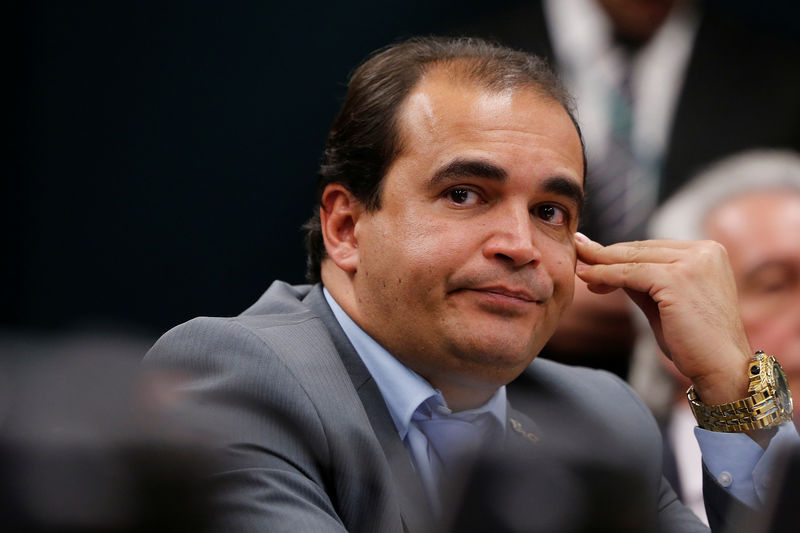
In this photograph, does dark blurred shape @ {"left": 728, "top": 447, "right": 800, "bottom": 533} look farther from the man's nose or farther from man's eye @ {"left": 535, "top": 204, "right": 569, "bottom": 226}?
man's eye @ {"left": 535, "top": 204, "right": 569, "bottom": 226}

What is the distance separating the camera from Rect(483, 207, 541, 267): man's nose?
84.9 inches

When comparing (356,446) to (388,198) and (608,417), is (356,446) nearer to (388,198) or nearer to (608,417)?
(388,198)

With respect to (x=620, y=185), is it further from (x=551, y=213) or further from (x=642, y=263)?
(x=551, y=213)

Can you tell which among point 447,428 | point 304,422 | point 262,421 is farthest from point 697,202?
point 262,421

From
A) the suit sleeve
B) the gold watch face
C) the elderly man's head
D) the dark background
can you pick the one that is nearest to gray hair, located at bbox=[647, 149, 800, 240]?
the elderly man's head

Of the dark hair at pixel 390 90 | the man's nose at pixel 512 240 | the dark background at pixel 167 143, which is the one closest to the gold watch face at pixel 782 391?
the man's nose at pixel 512 240

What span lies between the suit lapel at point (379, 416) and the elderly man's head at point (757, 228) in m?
1.93

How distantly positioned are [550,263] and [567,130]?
307mm

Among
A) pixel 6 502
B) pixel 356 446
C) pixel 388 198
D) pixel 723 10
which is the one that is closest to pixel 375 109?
pixel 388 198

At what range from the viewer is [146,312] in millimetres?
3949

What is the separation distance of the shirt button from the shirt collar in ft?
1.63

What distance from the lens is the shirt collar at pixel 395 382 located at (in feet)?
7.29

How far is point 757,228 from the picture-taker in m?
3.95

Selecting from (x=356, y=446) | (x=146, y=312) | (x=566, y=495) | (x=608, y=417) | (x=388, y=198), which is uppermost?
(x=566, y=495)
